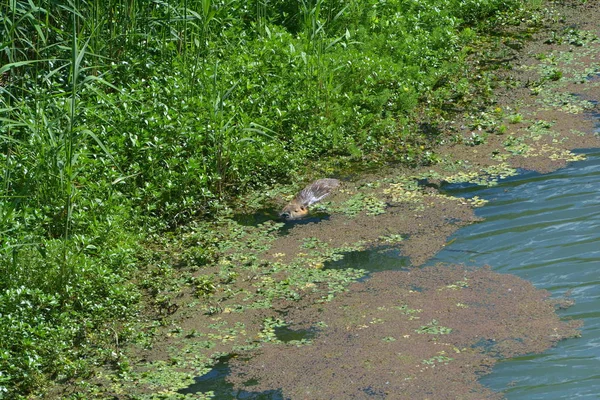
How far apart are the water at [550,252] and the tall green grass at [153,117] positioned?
128cm

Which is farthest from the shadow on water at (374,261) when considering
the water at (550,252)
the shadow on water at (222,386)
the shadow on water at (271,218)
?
the shadow on water at (222,386)

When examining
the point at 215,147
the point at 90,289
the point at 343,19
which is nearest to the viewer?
the point at 90,289

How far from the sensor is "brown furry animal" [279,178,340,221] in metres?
7.02

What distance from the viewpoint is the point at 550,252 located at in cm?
611

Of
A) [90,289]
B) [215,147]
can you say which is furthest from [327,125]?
[90,289]

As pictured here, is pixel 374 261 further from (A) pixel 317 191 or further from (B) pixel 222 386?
(B) pixel 222 386

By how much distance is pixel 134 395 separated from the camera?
502 centimetres

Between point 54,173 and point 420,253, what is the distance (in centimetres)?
274

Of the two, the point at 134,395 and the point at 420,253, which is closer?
the point at 134,395

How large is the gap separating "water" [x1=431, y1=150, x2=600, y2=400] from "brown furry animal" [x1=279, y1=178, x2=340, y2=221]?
1.07m

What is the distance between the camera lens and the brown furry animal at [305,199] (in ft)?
23.0

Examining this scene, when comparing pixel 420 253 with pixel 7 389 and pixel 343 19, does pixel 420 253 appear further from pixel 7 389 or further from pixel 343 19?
pixel 343 19

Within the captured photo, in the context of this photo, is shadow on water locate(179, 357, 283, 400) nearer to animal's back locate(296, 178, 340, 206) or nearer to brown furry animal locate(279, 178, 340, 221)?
brown furry animal locate(279, 178, 340, 221)

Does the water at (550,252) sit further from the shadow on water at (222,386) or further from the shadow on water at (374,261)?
the shadow on water at (222,386)
